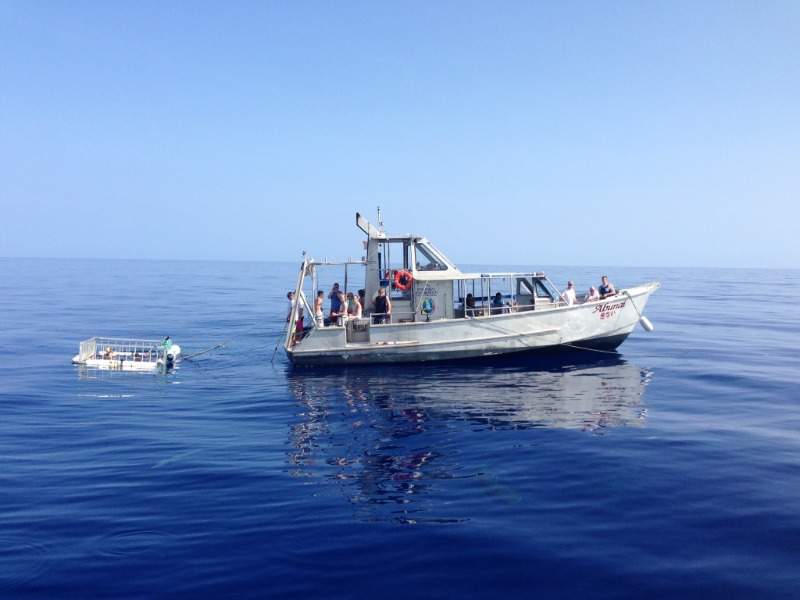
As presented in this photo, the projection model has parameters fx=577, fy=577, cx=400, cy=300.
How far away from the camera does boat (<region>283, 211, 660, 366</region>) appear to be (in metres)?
22.0

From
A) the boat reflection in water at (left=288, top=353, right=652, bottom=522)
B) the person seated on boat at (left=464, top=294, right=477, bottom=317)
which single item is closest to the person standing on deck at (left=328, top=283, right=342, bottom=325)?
the boat reflection in water at (left=288, top=353, right=652, bottom=522)

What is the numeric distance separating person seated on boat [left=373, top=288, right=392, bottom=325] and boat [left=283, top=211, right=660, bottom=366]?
5 centimetres

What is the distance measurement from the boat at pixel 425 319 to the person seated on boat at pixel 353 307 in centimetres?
27

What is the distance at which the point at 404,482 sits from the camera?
1048 centimetres

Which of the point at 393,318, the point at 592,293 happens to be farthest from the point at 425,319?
the point at 592,293

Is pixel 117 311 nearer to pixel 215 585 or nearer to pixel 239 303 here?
pixel 239 303

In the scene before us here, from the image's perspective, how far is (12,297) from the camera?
52062 millimetres

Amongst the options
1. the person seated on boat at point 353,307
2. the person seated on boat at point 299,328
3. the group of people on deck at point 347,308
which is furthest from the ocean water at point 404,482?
the person seated on boat at point 353,307

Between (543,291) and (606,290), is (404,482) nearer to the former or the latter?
(543,291)

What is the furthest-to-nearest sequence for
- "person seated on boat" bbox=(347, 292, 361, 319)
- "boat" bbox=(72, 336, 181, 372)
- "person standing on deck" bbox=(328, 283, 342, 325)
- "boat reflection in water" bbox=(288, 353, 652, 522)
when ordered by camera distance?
"person standing on deck" bbox=(328, 283, 342, 325)
"person seated on boat" bbox=(347, 292, 361, 319)
"boat" bbox=(72, 336, 181, 372)
"boat reflection in water" bbox=(288, 353, 652, 522)

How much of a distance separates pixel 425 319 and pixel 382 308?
5.62 ft

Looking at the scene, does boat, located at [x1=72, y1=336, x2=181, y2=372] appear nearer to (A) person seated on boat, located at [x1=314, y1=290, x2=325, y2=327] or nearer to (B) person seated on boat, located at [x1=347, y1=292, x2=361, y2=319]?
(A) person seated on boat, located at [x1=314, y1=290, x2=325, y2=327]

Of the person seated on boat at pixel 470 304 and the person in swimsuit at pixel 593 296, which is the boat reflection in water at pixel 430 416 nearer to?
the person seated on boat at pixel 470 304

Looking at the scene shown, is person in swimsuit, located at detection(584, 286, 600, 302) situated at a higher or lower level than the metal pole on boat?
higher
